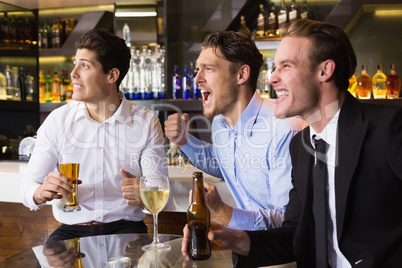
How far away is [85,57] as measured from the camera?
249 cm

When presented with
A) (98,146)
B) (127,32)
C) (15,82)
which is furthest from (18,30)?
(98,146)

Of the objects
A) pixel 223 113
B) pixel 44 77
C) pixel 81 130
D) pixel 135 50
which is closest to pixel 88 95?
pixel 81 130

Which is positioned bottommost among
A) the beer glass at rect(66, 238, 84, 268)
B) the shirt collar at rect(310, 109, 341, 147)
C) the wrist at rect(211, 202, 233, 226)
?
the beer glass at rect(66, 238, 84, 268)

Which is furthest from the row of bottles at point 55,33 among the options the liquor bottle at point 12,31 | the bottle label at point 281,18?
the bottle label at point 281,18

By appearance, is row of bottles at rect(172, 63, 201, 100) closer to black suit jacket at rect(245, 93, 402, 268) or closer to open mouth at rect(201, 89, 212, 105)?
open mouth at rect(201, 89, 212, 105)

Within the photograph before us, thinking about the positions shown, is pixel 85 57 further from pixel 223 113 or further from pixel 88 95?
pixel 223 113

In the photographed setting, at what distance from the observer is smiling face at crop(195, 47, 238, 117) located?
2258mm

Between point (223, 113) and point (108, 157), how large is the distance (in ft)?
1.93

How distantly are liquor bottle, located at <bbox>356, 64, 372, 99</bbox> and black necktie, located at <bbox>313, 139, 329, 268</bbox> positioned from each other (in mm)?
2520

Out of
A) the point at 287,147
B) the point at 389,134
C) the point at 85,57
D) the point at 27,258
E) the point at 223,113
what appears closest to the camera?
the point at 389,134

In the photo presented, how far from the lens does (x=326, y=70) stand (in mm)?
1661

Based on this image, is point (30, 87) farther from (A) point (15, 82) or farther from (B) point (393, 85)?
(B) point (393, 85)

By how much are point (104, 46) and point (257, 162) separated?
1.04 meters

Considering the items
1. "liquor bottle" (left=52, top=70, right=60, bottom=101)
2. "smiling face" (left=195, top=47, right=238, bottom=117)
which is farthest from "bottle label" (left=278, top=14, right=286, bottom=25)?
→ "liquor bottle" (left=52, top=70, right=60, bottom=101)
